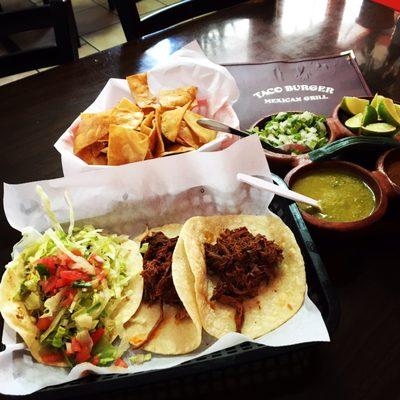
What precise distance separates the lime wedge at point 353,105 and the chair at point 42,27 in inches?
52.7

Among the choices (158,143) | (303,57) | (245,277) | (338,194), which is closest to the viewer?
(245,277)

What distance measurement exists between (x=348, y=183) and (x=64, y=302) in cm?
100

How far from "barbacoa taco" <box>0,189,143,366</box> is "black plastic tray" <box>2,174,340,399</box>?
14 cm

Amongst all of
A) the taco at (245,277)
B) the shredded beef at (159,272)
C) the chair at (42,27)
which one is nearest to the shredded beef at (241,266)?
the taco at (245,277)

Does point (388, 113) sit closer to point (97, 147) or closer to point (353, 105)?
point (353, 105)

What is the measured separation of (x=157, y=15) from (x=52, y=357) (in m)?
1.90

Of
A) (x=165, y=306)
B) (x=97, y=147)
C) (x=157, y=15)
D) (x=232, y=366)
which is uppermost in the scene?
(x=157, y=15)

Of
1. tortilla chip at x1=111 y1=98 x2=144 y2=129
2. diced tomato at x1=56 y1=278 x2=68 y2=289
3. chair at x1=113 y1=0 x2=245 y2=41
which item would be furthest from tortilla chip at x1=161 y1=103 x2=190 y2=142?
chair at x1=113 y1=0 x2=245 y2=41

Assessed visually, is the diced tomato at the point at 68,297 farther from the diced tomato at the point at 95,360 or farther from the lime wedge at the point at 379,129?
the lime wedge at the point at 379,129

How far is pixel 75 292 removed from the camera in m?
1.32

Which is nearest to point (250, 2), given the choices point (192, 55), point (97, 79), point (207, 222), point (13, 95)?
point (192, 55)

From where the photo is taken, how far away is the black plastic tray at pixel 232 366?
1.04m

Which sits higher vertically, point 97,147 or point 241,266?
point 97,147

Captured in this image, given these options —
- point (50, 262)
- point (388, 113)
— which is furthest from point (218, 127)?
point (50, 262)
